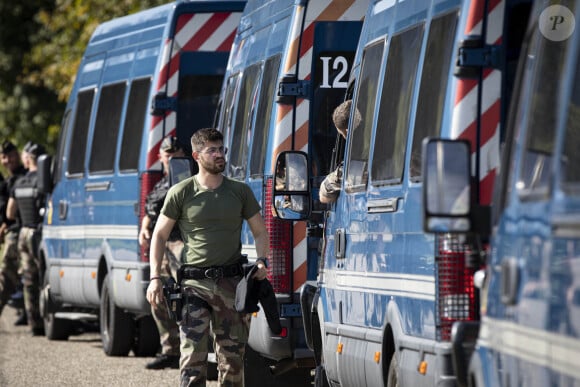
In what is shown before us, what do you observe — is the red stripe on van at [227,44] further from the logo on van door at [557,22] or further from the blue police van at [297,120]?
the logo on van door at [557,22]

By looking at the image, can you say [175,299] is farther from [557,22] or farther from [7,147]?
[7,147]

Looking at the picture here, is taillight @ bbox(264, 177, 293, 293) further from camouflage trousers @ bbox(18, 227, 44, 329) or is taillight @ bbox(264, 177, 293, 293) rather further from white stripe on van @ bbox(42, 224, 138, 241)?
camouflage trousers @ bbox(18, 227, 44, 329)

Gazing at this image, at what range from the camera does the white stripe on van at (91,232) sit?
14750 millimetres

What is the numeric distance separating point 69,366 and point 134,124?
222cm

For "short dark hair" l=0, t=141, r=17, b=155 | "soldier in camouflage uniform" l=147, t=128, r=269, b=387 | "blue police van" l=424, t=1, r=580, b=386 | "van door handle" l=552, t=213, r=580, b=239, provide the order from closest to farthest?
"van door handle" l=552, t=213, r=580, b=239, "blue police van" l=424, t=1, r=580, b=386, "soldier in camouflage uniform" l=147, t=128, r=269, b=387, "short dark hair" l=0, t=141, r=17, b=155

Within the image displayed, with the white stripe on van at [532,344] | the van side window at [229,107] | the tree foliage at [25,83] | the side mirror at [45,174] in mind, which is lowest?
the white stripe on van at [532,344]

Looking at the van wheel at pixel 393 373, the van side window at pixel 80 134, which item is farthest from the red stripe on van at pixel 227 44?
the van wheel at pixel 393 373

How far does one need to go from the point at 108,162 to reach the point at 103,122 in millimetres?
578

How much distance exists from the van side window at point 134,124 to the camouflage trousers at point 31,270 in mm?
3262

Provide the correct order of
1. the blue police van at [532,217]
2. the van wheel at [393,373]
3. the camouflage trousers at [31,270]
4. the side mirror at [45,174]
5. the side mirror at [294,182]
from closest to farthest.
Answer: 1. the blue police van at [532,217]
2. the van wheel at [393,373]
3. the side mirror at [294,182]
4. the side mirror at [45,174]
5. the camouflage trousers at [31,270]

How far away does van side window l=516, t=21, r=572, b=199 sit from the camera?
5199 mm

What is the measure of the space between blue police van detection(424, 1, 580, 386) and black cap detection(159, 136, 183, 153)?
722cm

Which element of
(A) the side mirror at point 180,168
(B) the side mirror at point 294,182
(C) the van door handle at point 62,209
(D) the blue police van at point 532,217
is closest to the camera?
(D) the blue police van at point 532,217

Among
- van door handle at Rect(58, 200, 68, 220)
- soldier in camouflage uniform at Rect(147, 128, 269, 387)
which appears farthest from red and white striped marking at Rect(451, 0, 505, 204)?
Result: van door handle at Rect(58, 200, 68, 220)
